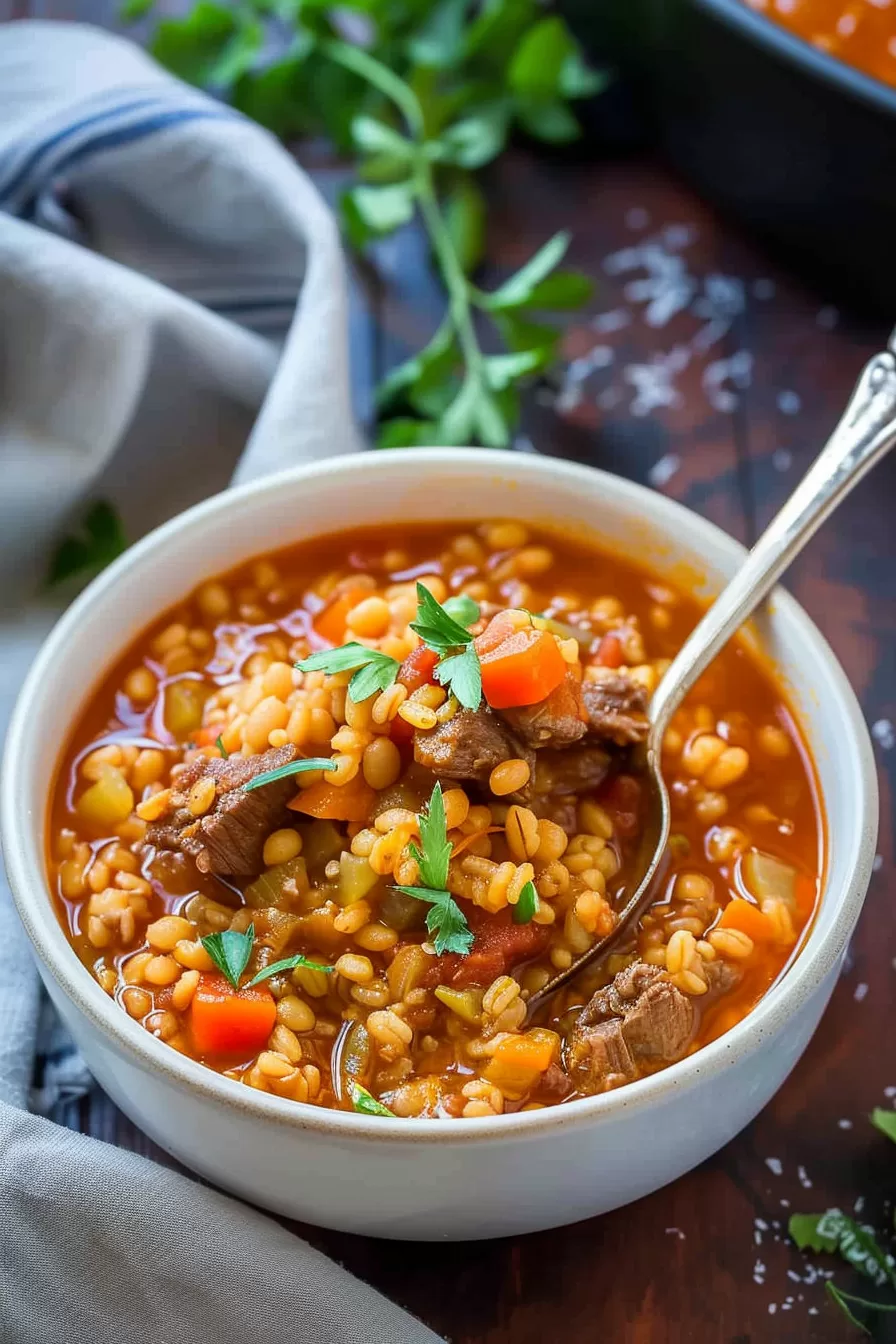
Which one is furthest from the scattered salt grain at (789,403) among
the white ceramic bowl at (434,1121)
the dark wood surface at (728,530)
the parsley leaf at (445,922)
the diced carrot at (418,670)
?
the parsley leaf at (445,922)

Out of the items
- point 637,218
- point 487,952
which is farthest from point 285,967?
point 637,218

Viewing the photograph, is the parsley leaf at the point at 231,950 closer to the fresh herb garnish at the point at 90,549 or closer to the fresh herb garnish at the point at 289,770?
the fresh herb garnish at the point at 289,770

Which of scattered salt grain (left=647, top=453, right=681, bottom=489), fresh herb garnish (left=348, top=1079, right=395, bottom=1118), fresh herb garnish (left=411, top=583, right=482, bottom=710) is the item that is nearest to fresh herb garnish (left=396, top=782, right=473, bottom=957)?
fresh herb garnish (left=411, top=583, right=482, bottom=710)

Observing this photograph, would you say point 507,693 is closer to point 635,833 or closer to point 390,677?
point 390,677

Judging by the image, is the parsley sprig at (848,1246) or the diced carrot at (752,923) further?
the diced carrot at (752,923)

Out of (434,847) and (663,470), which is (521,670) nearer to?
(434,847)

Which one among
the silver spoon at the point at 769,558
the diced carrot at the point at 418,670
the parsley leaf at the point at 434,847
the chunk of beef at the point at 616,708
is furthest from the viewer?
the silver spoon at the point at 769,558
